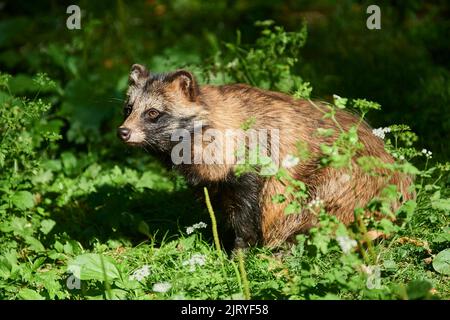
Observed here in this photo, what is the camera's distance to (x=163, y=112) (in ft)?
17.3

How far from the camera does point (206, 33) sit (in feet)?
30.0

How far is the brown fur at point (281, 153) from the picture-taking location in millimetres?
5277

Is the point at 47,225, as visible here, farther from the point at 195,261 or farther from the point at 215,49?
the point at 215,49

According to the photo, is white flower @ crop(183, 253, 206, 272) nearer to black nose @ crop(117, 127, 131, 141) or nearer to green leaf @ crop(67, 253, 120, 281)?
green leaf @ crop(67, 253, 120, 281)

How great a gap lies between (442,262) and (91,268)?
233 cm

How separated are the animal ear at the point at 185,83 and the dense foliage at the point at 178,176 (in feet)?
3.15

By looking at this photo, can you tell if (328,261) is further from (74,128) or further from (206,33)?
(206,33)

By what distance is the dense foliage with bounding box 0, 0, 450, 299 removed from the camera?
14.9ft

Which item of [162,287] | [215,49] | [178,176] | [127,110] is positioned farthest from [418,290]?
[215,49]

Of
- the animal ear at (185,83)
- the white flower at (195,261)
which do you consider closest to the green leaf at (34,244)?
the white flower at (195,261)

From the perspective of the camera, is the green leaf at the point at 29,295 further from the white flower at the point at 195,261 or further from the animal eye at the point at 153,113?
the animal eye at the point at 153,113

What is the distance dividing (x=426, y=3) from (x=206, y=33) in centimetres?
297

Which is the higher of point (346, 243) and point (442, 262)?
point (346, 243)

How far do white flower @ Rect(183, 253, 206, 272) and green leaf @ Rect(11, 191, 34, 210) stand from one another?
1727mm
